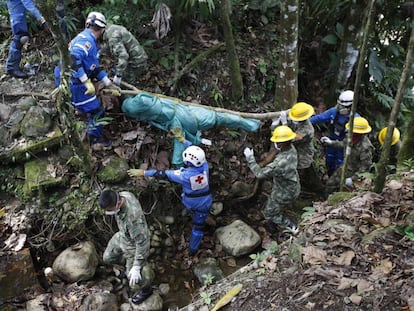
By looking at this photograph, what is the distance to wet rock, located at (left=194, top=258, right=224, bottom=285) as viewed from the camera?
613cm

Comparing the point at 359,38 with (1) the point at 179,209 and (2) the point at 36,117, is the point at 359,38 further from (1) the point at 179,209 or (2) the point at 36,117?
(2) the point at 36,117

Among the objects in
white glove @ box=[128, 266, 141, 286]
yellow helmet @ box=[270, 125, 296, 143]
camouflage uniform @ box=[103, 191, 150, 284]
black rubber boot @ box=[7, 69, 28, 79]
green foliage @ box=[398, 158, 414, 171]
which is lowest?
white glove @ box=[128, 266, 141, 286]

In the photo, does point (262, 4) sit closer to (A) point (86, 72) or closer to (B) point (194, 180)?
(A) point (86, 72)

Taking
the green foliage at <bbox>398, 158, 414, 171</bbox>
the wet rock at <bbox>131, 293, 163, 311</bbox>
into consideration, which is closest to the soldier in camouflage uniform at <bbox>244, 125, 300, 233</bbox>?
the green foliage at <bbox>398, 158, 414, 171</bbox>

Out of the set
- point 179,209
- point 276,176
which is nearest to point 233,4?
point 276,176

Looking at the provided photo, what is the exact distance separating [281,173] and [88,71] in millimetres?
3399

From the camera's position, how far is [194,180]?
6.01 metres

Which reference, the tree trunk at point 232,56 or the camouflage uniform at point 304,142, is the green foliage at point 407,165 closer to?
the camouflage uniform at point 304,142

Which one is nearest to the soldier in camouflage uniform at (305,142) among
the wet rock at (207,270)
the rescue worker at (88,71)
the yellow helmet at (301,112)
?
the yellow helmet at (301,112)

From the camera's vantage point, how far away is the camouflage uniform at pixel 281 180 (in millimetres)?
6168

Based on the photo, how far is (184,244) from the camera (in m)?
6.82

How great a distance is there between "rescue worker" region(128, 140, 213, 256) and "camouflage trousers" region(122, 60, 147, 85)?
5.59 ft

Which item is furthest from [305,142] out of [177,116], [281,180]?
[177,116]

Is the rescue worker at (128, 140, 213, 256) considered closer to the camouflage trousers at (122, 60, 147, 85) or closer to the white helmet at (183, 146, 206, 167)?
the white helmet at (183, 146, 206, 167)
